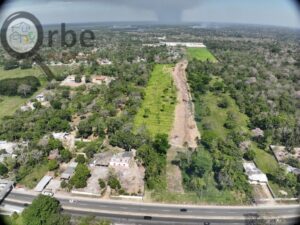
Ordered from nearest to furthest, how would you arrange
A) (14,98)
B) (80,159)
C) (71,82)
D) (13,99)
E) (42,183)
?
(42,183) < (80,159) < (13,99) < (14,98) < (71,82)

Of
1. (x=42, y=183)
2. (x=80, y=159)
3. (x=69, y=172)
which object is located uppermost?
(x=80, y=159)

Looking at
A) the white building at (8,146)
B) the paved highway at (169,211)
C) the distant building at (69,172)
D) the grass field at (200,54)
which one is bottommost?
the paved highway at (169,211)

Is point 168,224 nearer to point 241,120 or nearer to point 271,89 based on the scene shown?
point 241,120

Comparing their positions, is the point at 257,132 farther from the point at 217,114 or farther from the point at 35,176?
the point at 35,176

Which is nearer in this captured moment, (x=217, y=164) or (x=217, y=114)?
(x=217, y=164)

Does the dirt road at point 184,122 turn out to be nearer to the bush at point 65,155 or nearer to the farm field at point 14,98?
the bush at point 65,155

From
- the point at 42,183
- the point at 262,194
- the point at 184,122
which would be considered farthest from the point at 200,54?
the point at 42,183

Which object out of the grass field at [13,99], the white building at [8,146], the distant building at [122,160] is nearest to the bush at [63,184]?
the distant building at [122,160]

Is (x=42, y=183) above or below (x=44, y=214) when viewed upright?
below
